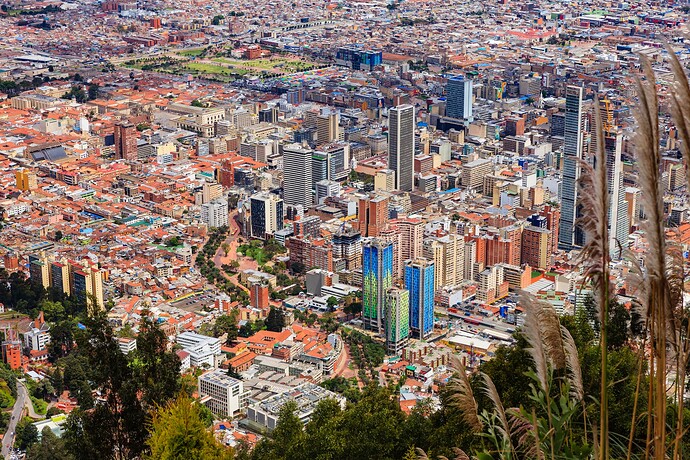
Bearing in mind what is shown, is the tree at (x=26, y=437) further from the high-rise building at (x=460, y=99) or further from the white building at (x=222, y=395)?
the high-rise building at (x=460, y=99)

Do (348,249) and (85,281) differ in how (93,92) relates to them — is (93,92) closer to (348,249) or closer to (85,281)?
(348,249)

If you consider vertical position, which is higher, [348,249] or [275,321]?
[348,249]

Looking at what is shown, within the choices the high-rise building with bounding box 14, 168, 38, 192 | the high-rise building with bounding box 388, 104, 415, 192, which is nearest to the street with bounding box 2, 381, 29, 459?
the high-rise building with bounding box 14, 168, 38, 192

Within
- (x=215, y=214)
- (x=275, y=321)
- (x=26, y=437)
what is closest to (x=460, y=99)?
(x=215, y=214)

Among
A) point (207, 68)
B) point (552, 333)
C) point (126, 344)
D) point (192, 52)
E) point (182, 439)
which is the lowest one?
point (126, 344)

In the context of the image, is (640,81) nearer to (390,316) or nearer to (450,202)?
(390,316)

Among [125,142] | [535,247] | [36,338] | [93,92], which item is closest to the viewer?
[36,338]

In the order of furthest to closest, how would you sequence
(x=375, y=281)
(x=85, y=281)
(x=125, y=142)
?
(x=125, y=142), (x=85, y=281), (x=375, y=281)
